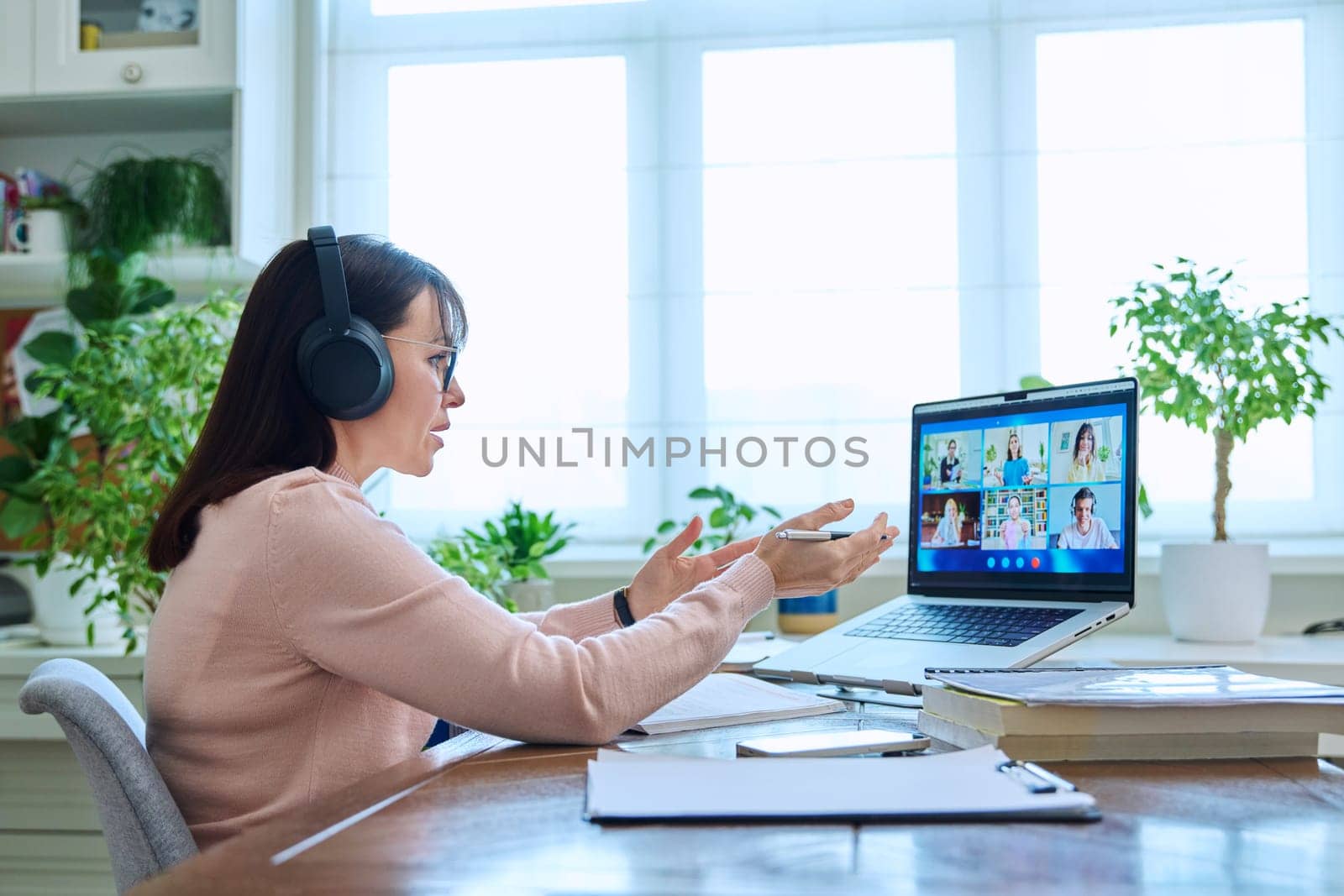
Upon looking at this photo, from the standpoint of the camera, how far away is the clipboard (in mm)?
647

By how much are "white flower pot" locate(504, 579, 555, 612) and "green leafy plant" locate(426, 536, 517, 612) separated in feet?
0.06

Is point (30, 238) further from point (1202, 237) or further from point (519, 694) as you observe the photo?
point (1202, 237)

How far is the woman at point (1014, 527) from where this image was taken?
1.41m

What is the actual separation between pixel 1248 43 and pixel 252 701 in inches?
94.2

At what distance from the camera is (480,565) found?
82.7 inches

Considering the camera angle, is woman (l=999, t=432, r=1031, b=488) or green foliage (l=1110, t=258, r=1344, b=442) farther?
green foliage (l=1110, t=258, r=1344, b=442)

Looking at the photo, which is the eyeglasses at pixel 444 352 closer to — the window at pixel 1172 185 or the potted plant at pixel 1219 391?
the potted plant at pixel 1219 391

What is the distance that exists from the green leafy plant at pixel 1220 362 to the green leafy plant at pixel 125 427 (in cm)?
164

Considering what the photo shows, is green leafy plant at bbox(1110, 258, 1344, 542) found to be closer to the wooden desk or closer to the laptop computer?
the laptop computer

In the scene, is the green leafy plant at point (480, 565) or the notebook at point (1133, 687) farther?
the green leafy plant at point (480, 565)

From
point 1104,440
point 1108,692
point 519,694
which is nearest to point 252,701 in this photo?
point 519,694

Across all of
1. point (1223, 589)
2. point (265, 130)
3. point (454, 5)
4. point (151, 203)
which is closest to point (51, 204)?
point (151, 203)

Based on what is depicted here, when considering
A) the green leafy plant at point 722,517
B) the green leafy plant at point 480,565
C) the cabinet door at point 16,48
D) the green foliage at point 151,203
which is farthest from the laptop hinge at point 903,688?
the cabinet door at point 16,48

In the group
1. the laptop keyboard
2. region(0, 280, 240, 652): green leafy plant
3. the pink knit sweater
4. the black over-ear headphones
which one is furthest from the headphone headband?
region(0, 280, 240, 652): green leafy plant
